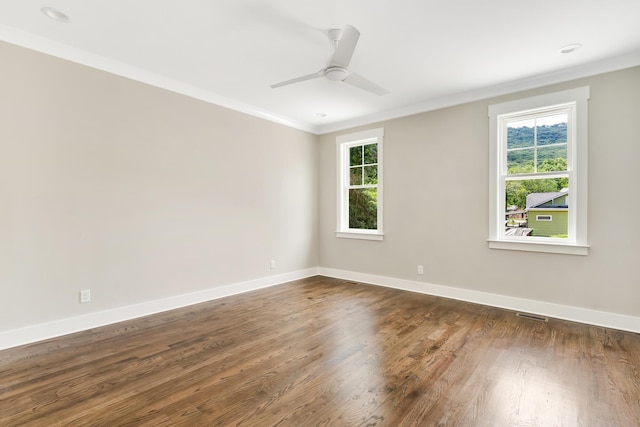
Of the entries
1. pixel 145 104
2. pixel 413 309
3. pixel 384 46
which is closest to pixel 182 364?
pixel 413 309

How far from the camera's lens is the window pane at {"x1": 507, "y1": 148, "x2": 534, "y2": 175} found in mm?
3678

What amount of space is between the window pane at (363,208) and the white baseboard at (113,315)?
1.85 m

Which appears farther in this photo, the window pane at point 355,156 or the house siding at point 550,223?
the window pane at point 355,156

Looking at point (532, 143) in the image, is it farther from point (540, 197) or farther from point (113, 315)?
point (113, 315)

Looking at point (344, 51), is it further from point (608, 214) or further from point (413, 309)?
point (608, 214)

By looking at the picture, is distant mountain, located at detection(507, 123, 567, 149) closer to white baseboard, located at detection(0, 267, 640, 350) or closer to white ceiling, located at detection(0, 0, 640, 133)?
white ceiling, located at detection(0, 0, 640, 133)

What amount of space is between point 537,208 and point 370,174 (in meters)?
2.41

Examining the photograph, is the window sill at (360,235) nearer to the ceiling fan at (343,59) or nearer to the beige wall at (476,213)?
the beige wall at (476,213)

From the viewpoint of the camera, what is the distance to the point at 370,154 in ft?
17.2

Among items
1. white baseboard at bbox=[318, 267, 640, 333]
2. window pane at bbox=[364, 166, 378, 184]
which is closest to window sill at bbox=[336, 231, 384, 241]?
white baseboard at bbox=[318, 267, 640, 333]

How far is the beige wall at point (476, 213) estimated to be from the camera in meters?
3.10

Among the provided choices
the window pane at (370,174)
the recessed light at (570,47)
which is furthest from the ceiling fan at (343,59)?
the window pane at (370,174)

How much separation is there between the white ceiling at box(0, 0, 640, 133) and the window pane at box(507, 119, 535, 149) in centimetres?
44

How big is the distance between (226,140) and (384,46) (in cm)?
243
